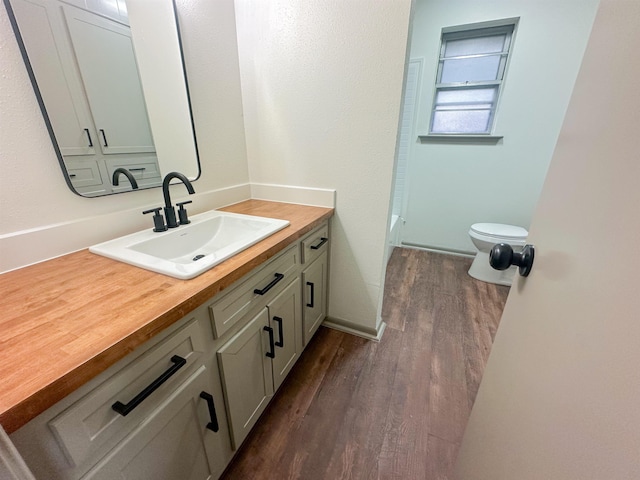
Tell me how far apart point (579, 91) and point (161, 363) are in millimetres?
1034

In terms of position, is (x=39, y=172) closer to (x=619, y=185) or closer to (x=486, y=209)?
(x=619, y=185)

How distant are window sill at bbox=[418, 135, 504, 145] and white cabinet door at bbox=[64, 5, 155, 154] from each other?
242 cm

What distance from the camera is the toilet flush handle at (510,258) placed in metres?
0.57

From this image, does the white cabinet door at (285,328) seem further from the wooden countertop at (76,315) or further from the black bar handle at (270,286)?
the wooden countertop at (76,315)

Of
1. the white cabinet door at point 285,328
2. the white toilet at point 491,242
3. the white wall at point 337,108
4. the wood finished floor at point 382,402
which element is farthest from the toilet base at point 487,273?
the white cabinet door at point 285,328

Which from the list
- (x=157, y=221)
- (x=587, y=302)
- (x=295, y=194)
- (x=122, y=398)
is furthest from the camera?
(x=295, y=194)

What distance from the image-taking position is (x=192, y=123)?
1.27 meters

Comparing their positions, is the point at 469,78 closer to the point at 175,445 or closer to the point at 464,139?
the point at 464,139

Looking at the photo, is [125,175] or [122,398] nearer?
[122,398]

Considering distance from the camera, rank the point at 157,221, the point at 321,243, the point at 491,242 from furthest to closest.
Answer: the point at 491,242, the point at 321,243, the point at 157,221

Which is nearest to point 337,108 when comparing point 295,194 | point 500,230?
point 295,194

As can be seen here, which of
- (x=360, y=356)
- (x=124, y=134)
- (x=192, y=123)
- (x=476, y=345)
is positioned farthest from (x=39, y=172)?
(x=476, y=345)

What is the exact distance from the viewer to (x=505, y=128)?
2.33 m

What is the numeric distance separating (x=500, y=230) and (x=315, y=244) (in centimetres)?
182
